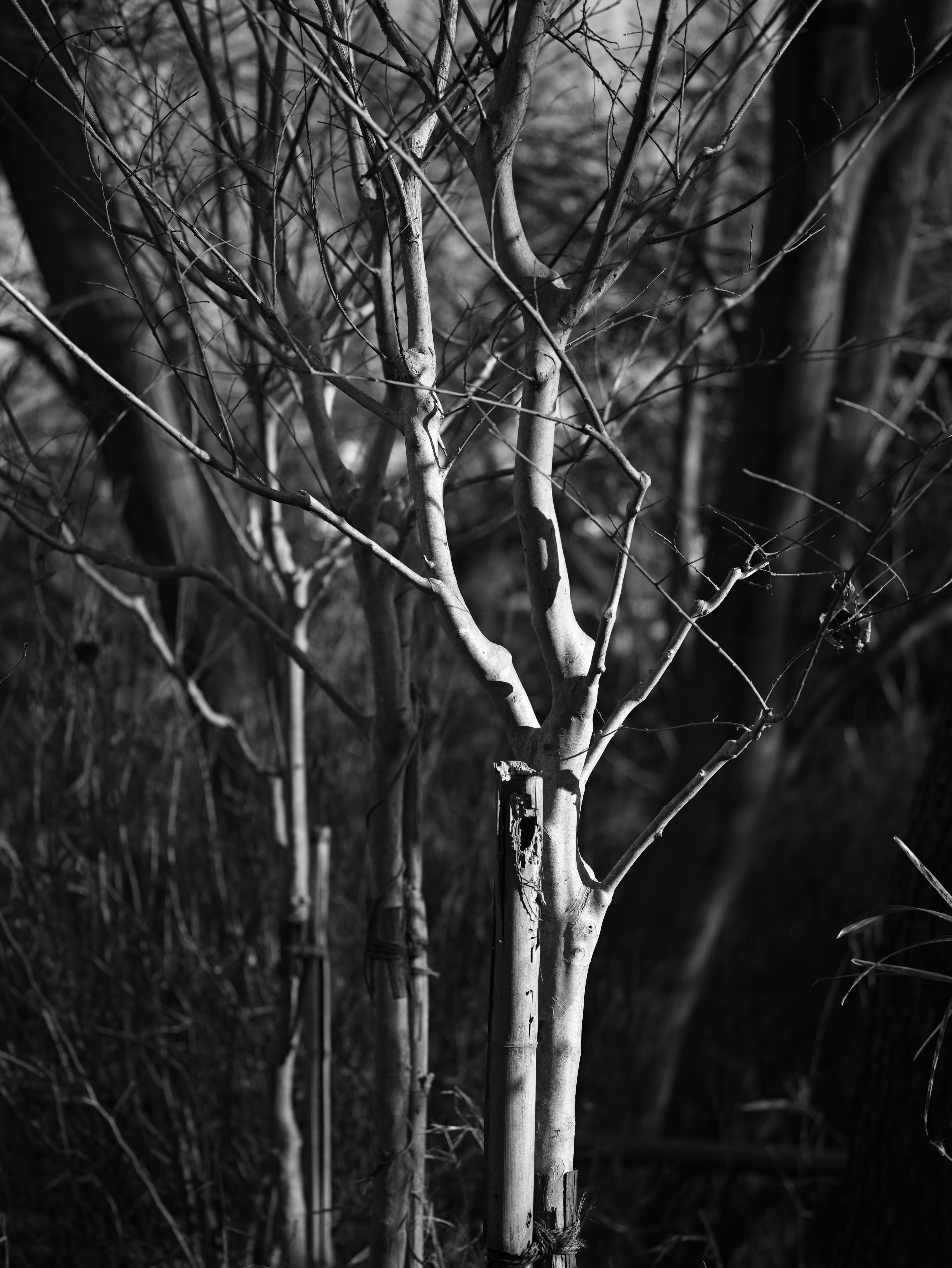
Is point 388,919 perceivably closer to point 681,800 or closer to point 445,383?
point 681,800

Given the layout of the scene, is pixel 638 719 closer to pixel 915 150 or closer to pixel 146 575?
pixel 915 150

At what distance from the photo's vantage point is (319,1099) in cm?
204

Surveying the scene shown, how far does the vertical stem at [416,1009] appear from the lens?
5.23 ft

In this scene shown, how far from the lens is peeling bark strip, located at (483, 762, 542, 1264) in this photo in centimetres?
119

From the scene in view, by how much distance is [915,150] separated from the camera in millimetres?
3900

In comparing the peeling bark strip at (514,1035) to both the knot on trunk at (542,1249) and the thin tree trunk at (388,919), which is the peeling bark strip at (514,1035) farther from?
the thin tree trunk at (388,919)

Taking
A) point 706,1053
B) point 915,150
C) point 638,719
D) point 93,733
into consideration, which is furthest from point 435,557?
point 638,719

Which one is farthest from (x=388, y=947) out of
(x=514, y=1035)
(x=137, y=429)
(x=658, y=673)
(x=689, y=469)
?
(x=689, y=469)

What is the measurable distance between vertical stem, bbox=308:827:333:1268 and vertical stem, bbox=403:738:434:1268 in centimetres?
34

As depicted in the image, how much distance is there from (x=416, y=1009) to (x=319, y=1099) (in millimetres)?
519

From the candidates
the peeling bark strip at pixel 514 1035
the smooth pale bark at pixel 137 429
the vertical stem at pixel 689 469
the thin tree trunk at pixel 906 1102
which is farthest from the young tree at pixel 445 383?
the vertical stem at pixel 689 469

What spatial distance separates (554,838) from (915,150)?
369cm

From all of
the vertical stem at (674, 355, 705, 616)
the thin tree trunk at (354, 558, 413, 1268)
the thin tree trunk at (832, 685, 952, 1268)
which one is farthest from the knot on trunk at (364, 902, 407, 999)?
the vertical stem at (674, 355, 705, 616)

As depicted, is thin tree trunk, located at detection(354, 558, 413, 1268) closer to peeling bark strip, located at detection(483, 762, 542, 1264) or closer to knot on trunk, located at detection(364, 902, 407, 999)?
knot on trunk, located at detection(364, 902, 407, 999)
